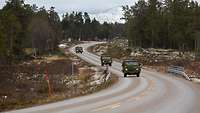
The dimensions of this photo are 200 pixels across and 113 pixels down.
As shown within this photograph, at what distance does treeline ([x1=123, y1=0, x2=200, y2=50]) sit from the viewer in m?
125

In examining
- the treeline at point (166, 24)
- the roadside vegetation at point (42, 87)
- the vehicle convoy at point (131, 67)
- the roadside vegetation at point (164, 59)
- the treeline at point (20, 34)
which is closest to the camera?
the roadside vegetation at point (42, 87)

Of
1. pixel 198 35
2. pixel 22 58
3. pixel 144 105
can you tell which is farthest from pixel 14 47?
pixel 144 105

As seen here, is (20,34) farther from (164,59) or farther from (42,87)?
(42,87)

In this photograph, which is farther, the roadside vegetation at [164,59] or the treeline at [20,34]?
the treeline at [20,34]

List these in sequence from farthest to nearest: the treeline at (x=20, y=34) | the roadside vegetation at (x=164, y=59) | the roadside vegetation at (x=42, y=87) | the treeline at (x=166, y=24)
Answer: the treeline at (x=166, y=24), the treeline at (x=20, y=34), the roadside vegetation at (x=164, y=59), the roadside vegetation at (x=42, y=87)

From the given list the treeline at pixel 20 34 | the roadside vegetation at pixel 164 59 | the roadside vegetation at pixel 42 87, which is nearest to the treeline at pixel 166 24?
the roadside vegetation at pixel 164 59

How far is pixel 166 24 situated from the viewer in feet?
Result: 437

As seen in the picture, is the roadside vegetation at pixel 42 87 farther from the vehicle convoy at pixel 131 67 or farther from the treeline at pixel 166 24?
the treeline at pixel 166 24

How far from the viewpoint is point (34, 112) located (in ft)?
66.1

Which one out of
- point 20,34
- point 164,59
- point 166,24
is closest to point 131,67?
point 164,59

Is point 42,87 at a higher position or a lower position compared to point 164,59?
higher

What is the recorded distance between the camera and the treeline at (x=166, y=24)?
125 metres

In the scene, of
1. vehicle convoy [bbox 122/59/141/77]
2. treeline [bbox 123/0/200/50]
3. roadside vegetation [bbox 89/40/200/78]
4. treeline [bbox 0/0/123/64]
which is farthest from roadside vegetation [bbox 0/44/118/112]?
treeline [bbox 123/0/200/50]

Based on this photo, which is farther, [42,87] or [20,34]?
[20,34]
